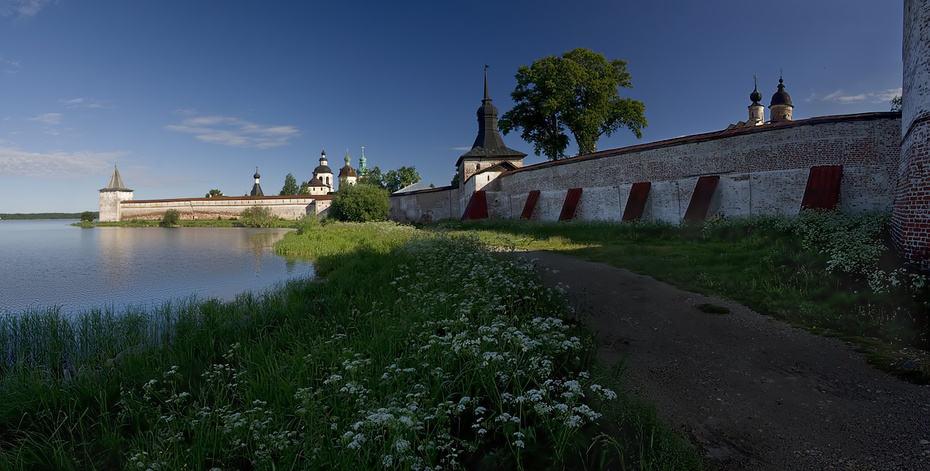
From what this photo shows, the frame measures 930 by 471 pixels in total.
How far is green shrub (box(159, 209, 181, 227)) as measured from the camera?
51.3m

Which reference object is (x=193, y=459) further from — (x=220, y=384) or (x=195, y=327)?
(x=195, y=327)

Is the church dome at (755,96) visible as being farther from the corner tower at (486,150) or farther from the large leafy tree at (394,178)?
the large leafy tree at (394,178)

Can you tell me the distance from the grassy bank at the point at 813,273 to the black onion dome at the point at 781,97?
1186 inches

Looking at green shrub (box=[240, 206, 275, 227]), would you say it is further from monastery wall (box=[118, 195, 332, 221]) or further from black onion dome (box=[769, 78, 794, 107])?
black onion dome (box=[769, 78, 794, 107])

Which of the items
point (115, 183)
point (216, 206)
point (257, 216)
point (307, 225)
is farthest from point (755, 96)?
point (115, 183)

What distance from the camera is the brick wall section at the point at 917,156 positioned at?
5977 mm

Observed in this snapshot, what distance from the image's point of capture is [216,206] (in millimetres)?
55562

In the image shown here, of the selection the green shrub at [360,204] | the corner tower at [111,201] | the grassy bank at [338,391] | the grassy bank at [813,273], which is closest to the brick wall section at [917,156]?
the grassy bank at [813,273]

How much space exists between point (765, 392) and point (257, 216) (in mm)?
53575

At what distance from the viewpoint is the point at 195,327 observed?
20.0ft

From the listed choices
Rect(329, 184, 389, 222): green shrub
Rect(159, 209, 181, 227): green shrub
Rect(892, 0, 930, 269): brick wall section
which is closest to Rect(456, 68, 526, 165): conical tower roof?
Rect(329, 184, 389, 222): green shrub

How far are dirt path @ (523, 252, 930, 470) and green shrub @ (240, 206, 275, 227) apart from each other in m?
49.1

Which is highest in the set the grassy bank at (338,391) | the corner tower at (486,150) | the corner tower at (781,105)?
→ the corner tower at (781,105)

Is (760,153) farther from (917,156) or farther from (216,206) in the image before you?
(216,206)
